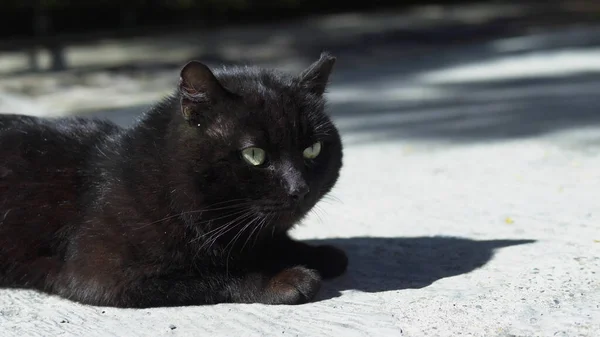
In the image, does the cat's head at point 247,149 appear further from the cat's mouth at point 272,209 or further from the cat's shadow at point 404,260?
the cat's shadow at point 404,260

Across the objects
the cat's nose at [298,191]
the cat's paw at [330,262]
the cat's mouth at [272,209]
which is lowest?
the cat's paw at [330,262]

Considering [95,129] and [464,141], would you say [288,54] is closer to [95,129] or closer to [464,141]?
[464,141]

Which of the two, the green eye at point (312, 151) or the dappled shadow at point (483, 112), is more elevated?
the green eye at point (312, 151)

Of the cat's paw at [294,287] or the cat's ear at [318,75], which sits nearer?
the cat's paw at [294,287]

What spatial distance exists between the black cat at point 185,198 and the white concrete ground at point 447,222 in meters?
0.08

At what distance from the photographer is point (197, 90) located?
8.30 ft

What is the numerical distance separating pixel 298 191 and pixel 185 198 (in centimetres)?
35

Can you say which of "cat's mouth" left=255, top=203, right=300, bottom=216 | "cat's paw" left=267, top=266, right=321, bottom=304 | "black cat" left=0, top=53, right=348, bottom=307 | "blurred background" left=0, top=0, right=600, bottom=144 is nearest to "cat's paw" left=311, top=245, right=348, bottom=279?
"black cat" left=0, top=53, right=348, bottom=307

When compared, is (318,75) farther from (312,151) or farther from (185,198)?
(185,198)

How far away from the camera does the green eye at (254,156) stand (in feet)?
8.18

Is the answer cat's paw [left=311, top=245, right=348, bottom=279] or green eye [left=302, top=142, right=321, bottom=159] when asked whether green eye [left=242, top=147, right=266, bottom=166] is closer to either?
green eye [left=302, top=142, right=321, bottom=159]

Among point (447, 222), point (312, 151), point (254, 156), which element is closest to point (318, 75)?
point (312, 151)

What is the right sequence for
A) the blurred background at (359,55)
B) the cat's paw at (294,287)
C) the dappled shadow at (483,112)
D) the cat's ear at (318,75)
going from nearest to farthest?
the cat's paw at (294,287), the cat's ear at (318,75), the dappled shadow at (483,112), the blurred background at (359,55)

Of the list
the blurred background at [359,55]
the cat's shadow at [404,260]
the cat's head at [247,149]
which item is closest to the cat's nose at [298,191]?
the cat's head at [247,149]
